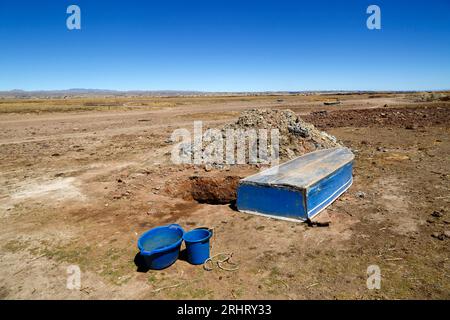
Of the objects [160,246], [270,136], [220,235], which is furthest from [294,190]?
[270,136]

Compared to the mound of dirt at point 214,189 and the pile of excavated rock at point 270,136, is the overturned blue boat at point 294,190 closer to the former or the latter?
the mound of dirt at point 214,189

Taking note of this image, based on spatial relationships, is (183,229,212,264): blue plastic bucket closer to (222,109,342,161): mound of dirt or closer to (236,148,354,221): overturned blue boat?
(236,148,354,221): overturned blue boat

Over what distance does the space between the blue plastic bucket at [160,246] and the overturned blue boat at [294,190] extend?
6.51 ft

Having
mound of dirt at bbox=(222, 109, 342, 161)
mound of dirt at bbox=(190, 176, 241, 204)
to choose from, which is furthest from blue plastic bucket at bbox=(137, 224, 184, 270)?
mound of dirt at bbox=(222, 109, 342, 161)

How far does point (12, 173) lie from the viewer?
1106cm

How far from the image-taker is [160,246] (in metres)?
5.21

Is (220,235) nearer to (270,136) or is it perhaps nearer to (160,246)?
(160,246)

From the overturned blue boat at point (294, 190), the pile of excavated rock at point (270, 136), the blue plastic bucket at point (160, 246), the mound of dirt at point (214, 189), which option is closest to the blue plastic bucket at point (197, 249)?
the blue plastic bucket at point (160, 246)

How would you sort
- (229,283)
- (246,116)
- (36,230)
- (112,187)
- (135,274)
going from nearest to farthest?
1. (229,283)
2. (135,274)
3. (36,230)
4. (112,187)
5. (246,116)

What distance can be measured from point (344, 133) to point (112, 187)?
14120 millimetres

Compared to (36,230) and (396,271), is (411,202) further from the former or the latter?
(36,230)

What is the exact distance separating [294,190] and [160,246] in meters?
2.87

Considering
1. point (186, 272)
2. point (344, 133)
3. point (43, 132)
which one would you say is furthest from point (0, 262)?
point (43, 132)

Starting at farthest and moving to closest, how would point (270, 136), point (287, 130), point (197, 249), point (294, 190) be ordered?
point (287, 130), point (270, 136), point (294, 190), point (197, 249)
